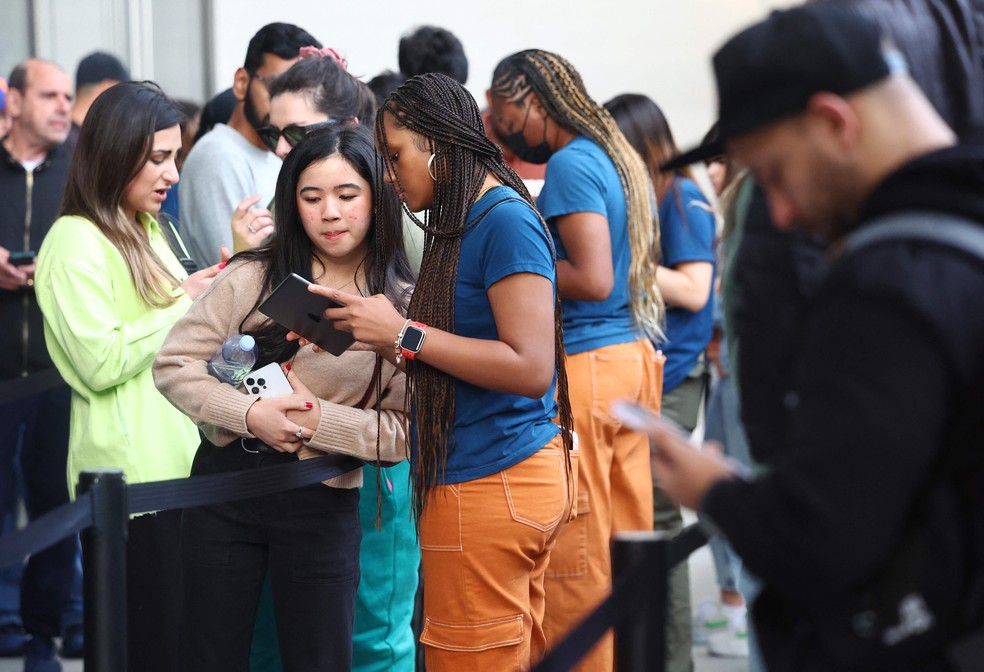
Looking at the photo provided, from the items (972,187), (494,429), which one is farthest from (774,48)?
(494,429)

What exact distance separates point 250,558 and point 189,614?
19 cm

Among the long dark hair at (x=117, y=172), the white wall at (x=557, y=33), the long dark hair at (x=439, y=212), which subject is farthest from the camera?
the white wall at (x=557, y=33)

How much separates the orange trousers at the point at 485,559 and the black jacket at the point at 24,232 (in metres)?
2.68

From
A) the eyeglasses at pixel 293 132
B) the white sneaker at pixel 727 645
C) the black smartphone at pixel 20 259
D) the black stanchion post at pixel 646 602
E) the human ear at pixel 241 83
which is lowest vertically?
the white sneaker at pixel 727 645

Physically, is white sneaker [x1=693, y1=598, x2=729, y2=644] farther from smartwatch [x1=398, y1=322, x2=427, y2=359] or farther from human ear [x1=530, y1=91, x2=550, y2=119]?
smartwatch [x1=398, y1=322, x2=427, y2=359]

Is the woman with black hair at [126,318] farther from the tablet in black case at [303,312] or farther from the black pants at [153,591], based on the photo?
the tablet in black case at [303,312]

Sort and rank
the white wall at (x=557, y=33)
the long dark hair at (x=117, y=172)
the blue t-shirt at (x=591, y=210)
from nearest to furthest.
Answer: the long dark hair at (x=117, y=172) → the blue t-shirt at (x=591, y=210) → the white wall at (x=557, y=33)

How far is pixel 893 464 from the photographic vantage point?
1.28 meters

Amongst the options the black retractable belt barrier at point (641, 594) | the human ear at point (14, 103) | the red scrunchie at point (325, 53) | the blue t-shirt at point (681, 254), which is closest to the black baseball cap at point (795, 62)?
the black retractable belt barrier at point (641, 594)

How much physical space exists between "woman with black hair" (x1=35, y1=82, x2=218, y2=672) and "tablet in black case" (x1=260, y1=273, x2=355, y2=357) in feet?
2.11

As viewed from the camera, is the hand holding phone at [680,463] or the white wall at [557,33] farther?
the white wall at [557,33]

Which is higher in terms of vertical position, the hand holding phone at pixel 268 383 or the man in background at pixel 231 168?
the man in background at pixel 231 168

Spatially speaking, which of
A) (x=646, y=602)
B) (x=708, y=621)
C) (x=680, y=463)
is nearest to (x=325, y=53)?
(x=646, y=602)

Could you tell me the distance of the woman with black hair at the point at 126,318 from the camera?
321 centimetres
